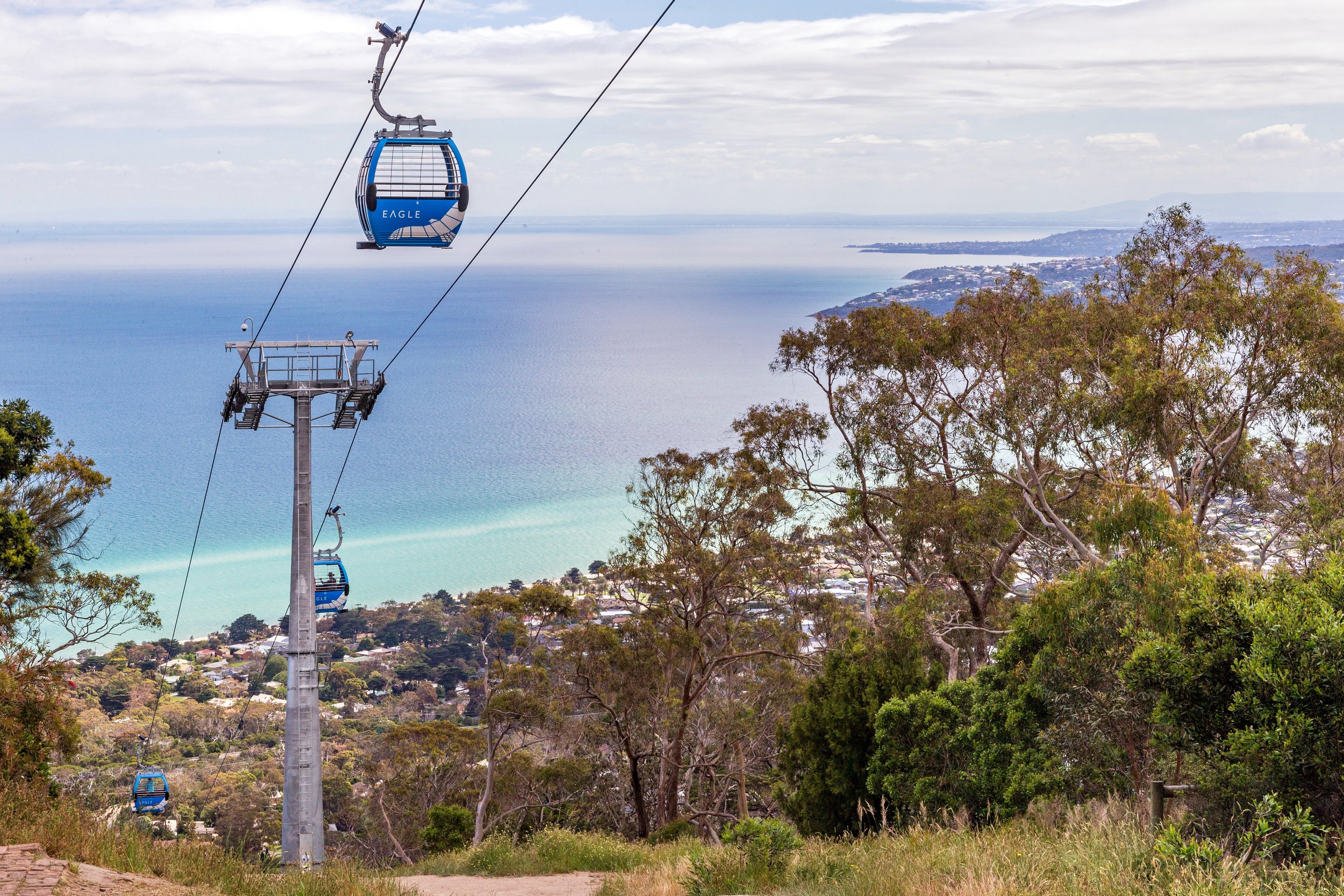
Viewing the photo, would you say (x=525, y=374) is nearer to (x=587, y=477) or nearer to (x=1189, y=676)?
(x=587, y=477)

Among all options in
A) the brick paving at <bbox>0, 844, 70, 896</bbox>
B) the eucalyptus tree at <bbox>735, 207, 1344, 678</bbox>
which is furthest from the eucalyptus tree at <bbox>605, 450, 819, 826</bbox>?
the brick paving at <bbox>0, 844, 70, 896</bbox>

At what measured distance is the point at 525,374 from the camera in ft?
339

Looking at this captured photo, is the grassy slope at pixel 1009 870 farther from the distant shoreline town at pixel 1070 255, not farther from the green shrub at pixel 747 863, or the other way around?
the distant shoreline town at pixel 1070 255

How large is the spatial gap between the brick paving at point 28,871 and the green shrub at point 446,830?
10.1 m

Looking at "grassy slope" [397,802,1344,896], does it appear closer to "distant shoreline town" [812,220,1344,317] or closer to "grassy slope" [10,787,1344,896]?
"grassy slope" [10,787,1344,896]

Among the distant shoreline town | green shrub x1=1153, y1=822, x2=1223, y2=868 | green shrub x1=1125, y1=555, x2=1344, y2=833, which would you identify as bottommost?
green shrub x1=1153, y1=822, x2=1223, y2=868

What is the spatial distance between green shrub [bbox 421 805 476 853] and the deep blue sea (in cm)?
810

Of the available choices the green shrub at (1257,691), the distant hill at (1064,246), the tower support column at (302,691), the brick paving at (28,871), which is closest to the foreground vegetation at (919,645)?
the green shrub at (1257,691)

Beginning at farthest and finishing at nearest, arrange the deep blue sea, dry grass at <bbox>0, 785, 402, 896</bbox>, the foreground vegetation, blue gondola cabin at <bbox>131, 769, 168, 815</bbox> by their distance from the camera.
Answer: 1. the deep blue sea
2. blue gondola cabin at <bbox>131, 769, 168, 815</bbox>
3. dry grass at <bbox>0, 785, 402, 896</bbox>
4. the foreground vegetation

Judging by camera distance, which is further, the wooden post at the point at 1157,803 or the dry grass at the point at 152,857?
the dry grass at the point at 152,857

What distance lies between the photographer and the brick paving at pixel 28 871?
519 centimetres

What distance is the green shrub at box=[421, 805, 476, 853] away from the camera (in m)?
15.5

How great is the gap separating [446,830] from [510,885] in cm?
631

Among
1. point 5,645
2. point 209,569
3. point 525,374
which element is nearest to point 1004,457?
point 5,645
